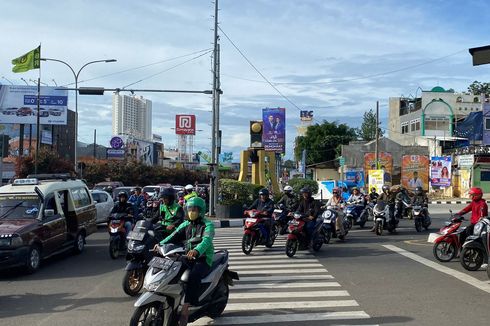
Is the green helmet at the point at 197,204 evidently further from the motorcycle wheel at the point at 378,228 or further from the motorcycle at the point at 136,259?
the motorcycle wheel at the point at 378,228

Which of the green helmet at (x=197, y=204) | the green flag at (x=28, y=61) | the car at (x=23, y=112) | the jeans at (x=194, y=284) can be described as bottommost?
the jeans at (x=194, y=284)

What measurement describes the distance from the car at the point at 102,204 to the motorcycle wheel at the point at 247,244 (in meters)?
8.63

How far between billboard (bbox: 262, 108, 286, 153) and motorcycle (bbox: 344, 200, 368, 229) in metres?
13.5

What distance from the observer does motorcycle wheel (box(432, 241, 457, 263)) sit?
11.5m

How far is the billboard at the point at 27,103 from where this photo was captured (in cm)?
4891

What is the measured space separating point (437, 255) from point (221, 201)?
14.8 m

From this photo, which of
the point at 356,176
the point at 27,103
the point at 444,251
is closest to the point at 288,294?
the point at 444,251

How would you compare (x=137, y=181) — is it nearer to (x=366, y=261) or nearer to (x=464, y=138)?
(x=464, y=138)

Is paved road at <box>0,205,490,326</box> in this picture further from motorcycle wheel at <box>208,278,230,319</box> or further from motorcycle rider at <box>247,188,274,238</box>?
motorcycle rider at <box>247,188,274,238</box>

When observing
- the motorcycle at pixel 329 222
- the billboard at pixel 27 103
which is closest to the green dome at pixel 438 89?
the billboard at pixel 27 103

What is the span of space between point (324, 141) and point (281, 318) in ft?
223

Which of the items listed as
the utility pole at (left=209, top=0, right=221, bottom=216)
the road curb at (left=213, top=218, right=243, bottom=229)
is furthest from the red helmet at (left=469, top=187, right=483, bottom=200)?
the utility pole at (left=209, top=0, right=221, bottom=216)

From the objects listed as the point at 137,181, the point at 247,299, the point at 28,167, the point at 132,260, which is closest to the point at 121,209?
the point at 132,260

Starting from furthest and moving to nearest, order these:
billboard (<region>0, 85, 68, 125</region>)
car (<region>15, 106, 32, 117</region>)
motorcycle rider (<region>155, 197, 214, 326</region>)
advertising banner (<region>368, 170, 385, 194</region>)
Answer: car (<region>15, 106, 32, 117</region>) < billboard (<region>0, 85, 68, 125</region>) < advertising banner (<region>368, 170, 385, 194</region>) < motorcycle rider (<region>155, 197, 214, 326</region>)
